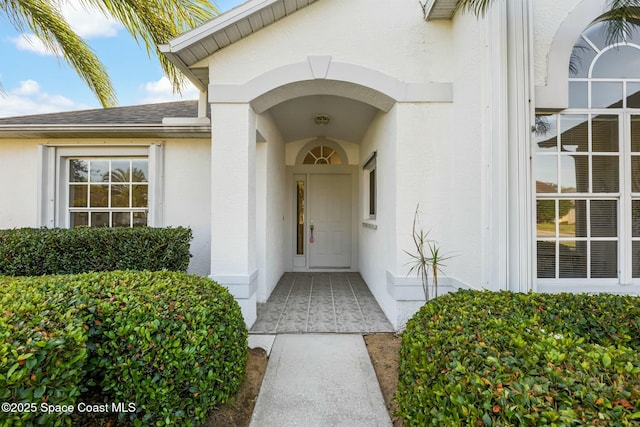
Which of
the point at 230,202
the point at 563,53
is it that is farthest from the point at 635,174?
the point at 230,202

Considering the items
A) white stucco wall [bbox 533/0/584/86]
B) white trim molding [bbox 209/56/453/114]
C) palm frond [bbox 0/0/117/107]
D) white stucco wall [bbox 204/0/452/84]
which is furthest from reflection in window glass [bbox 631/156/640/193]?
palm frond [bbox 0/0/117/107]

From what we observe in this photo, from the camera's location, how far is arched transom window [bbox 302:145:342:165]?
24.1 feet

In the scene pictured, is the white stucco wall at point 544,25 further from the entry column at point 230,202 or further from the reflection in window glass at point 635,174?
the entry column at point 230,202

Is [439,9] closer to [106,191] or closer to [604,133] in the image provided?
[604,133]

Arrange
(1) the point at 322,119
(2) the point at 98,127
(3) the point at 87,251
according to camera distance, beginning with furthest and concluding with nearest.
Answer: (1) the point at 322,119 → (2) the point at 98,127 → (3) the point at 87,251

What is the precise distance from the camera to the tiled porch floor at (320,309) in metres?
3.93

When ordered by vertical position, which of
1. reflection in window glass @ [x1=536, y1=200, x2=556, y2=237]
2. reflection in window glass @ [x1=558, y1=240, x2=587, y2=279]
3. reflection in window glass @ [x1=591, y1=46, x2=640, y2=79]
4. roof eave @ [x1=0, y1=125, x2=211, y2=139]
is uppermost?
reflection in window glass @ [x1=591, y1=46, x2=640, y2=79]

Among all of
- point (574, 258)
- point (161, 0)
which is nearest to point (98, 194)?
point (161, 0)

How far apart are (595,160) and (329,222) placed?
5055mm

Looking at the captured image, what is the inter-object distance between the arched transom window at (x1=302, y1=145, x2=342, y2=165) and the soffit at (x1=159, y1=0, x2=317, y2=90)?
363cm

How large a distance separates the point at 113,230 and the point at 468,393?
15.7 feet

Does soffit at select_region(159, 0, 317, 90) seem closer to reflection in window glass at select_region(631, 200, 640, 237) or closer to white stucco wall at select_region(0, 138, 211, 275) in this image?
white stucco wall at select_region(0, 138, 211, 275)

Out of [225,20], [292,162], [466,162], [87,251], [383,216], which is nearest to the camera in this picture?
[466,162]

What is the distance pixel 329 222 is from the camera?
24.3 feet
